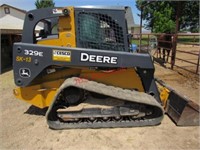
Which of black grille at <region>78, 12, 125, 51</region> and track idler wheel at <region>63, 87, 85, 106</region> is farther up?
black grille at <region>78, 12, 125, 51</region>

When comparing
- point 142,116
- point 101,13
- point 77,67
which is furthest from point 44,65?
point 142,116

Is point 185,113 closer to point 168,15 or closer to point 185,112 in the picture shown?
point 185,112

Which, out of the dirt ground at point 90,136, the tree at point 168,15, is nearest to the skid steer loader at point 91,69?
the dirt ground at point 90,136

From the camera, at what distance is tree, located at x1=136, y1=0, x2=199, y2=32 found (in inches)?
1118

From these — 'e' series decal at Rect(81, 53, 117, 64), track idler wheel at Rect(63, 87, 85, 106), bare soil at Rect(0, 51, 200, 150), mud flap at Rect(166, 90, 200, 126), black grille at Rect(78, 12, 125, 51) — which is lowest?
bare soil at Rect(0, 51, 200, 150)

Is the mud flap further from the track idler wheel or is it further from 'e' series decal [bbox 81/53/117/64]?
the track idler wheel

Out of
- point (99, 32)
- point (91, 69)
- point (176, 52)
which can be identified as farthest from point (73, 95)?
point (176, 52)

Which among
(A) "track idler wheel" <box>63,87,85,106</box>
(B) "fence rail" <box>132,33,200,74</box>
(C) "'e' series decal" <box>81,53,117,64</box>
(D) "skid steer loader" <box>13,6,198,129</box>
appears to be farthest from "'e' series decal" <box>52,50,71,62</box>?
(B) "fence rail" <box>132,33,200,74</box>

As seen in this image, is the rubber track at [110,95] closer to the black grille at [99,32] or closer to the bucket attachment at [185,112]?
the bucket attachment at [185,112]

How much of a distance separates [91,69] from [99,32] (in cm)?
69

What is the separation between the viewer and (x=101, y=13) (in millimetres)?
4227

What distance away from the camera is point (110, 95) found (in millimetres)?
3932

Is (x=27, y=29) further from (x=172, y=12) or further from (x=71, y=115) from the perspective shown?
(x=172, y=12)

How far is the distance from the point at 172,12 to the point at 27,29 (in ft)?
97.6
